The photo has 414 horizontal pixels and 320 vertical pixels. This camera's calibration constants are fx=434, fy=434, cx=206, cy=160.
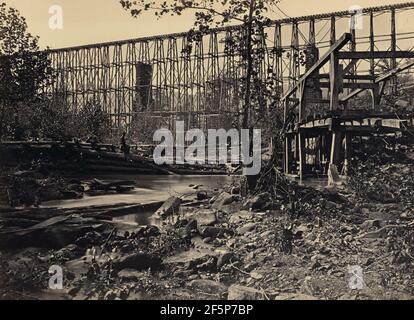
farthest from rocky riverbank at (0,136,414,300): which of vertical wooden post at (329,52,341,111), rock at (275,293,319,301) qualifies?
vertical wooden post at (329,52,341,111)

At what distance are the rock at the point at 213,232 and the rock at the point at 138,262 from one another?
3.34 ft

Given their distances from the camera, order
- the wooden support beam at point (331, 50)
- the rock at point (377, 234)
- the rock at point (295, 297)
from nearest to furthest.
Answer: the rock at point (295, 297) < the rock at point (377, 234) < the wooden support beam at point (331, 50)

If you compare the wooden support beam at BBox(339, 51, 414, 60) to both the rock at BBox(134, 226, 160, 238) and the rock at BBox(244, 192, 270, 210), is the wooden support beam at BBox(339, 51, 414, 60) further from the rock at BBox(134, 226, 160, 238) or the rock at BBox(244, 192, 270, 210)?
the rock at BBox(134, 226, 160, 238)

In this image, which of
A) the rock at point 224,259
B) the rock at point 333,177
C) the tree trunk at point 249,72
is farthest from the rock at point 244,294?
the tree trunk at point 249,72

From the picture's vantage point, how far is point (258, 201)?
6926 mm

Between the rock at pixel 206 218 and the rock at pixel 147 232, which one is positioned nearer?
the rock at pixel 147 232

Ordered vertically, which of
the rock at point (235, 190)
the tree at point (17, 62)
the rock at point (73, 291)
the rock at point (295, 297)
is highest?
the tree at point (17, 62)

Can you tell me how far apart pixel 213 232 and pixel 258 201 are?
3.91ft

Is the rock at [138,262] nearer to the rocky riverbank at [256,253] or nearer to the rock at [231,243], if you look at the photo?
the rocky riverbank at [256,253]

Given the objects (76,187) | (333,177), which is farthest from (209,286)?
(76,187)

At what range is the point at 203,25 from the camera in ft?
26.1

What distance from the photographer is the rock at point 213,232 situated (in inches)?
237

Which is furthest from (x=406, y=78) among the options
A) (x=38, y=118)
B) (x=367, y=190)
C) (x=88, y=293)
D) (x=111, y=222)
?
(x=88, y=293)

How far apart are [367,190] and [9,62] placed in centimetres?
1176
